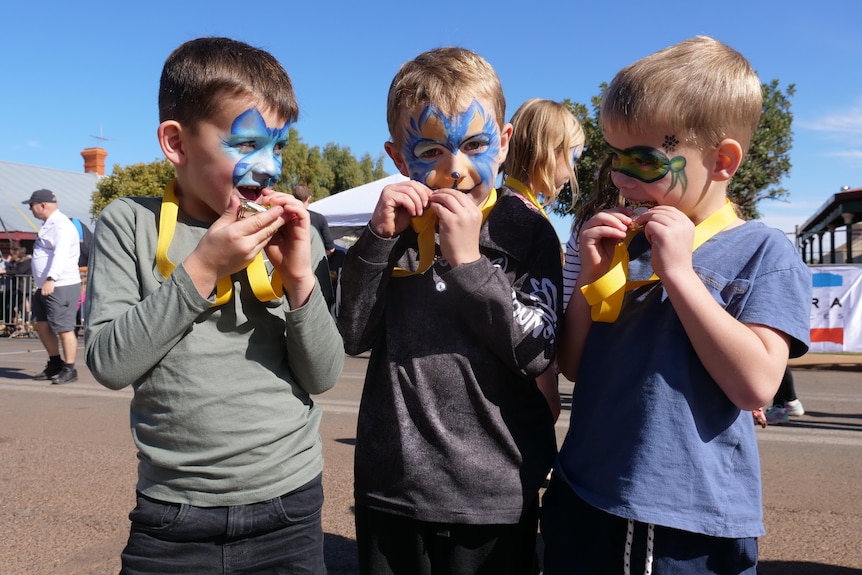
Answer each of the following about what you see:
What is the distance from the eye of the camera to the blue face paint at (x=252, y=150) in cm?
178

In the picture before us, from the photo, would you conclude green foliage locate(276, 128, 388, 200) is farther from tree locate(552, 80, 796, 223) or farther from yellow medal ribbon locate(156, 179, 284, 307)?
yellow medal ribbon locate(156, 179, 284, 307)

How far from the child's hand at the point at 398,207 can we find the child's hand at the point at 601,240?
15.2 inches

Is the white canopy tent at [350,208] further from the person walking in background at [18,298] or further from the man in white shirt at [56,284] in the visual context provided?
the person walking in background at [18,298]

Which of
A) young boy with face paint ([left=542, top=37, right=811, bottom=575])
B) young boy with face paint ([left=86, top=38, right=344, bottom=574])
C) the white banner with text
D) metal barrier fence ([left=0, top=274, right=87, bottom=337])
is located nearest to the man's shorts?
young boy with face paint ([left=86, top=38, right=344, bottom=574])

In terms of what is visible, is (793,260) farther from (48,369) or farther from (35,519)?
(48,369)

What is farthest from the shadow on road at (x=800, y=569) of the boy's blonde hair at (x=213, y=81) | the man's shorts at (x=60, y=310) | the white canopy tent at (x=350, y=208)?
the white canopy tent at (x=350, y=208)

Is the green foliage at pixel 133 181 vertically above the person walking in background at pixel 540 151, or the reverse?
the green foliage at pixel 133 181

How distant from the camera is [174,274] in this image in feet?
5.49

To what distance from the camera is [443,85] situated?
1.79 m

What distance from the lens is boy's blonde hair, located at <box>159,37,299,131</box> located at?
1.79 meters

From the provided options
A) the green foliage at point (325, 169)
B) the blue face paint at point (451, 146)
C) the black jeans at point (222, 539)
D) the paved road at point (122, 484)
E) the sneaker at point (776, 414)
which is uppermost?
the green foliage at point (325, 169)

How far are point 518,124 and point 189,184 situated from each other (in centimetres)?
213

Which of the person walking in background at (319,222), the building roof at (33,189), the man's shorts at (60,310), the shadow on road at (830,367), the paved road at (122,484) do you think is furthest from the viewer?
the building roof at (33,189)

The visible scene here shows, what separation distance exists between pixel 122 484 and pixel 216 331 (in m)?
3.11
